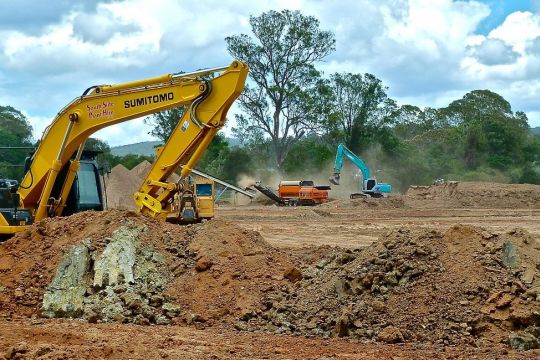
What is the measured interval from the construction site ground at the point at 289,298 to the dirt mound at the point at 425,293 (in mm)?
16

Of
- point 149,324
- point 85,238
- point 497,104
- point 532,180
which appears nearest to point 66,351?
point 149,324

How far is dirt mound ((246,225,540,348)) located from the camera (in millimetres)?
9312

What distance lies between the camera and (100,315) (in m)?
10.9

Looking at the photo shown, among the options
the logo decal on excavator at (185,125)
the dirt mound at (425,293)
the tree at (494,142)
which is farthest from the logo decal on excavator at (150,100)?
the tree at (494,142)

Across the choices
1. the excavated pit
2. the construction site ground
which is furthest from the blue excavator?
the excavated pit

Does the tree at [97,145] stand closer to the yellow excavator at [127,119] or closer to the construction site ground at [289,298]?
the yellow excavator at [127,119]

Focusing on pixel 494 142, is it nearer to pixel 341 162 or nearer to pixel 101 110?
pixel 341 162

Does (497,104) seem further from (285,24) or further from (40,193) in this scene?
(40,193)

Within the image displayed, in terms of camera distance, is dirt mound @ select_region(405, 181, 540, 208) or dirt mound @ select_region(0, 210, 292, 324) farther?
dirt mound @ select_region(405, 181, 540, 208)

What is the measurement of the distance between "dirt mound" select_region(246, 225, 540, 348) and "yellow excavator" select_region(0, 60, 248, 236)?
503cm

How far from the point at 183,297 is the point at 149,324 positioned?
724mm

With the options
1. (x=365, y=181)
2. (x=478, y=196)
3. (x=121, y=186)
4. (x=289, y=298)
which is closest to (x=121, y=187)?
(x=121, y=186)

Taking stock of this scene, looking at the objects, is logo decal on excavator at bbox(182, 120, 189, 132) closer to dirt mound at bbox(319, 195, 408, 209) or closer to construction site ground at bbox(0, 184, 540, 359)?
construction site ground at bbox(0, 184, 540, 359)

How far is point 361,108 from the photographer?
62.8 meters
